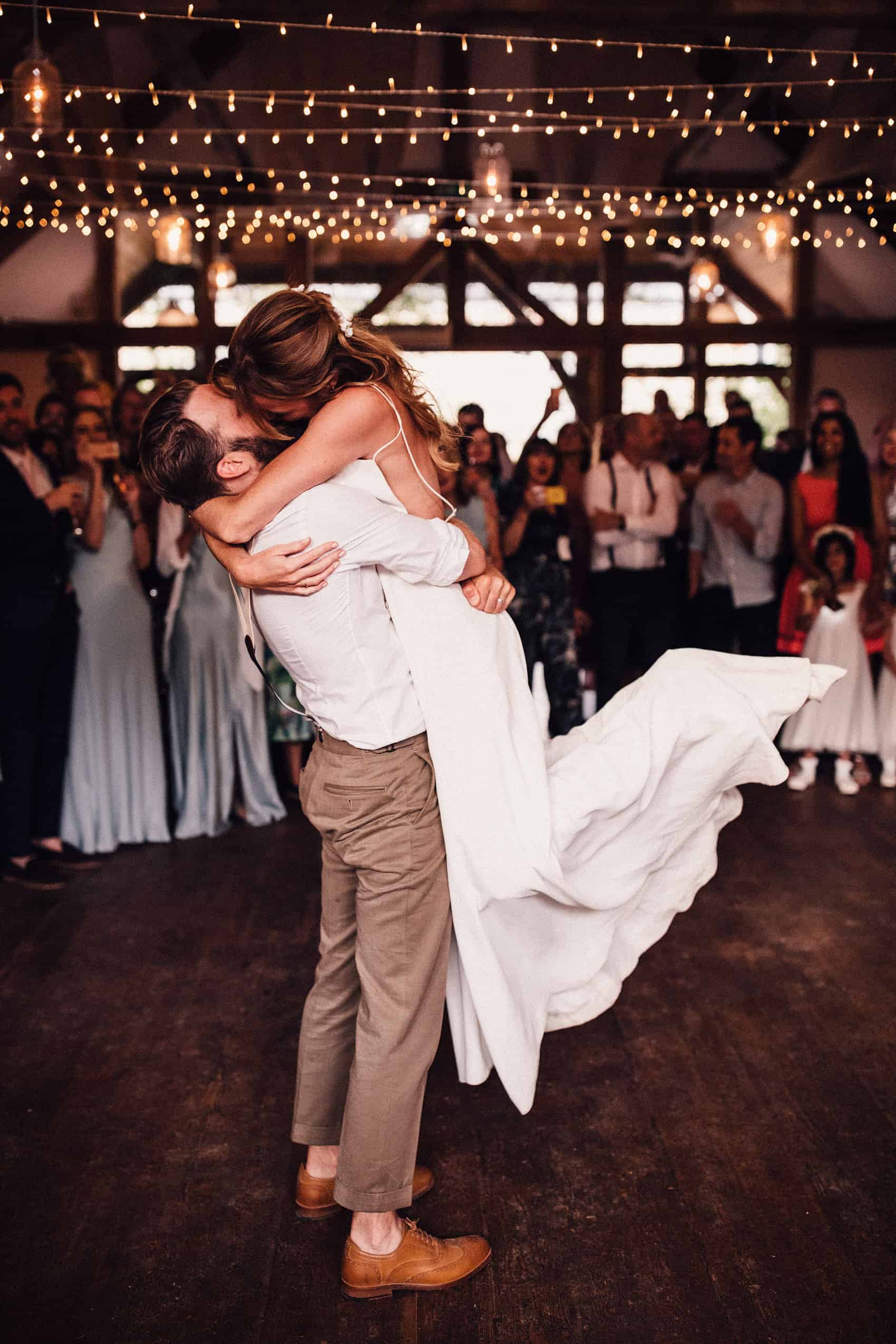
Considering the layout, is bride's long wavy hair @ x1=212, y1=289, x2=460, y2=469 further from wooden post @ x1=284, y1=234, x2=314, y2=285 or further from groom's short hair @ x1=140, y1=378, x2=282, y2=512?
wooden post @ x1=284, y1=234, x2=314, y2=285

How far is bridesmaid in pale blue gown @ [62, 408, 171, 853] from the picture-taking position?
4.11 meters

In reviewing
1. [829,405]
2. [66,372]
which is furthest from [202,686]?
[829,405]

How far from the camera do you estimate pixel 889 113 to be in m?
6.91

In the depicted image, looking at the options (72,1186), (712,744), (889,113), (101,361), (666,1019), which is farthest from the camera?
(101,361)

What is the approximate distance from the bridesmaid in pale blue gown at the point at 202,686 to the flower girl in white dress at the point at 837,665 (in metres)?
2.27

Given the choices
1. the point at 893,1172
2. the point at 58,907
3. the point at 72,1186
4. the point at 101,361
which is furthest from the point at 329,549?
the point at 101,361

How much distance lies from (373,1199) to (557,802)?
683mm

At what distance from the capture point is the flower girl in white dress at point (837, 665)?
16.1 ft

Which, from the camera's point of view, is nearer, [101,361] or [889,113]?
[889,113]

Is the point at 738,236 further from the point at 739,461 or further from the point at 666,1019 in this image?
the point at 666,1019

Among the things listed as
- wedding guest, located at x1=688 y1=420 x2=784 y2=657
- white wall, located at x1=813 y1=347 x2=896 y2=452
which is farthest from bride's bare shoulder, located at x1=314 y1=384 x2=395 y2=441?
white wall, located at x1=813 y1=347 x2=896 y2=452

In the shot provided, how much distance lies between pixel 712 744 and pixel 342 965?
725 mm

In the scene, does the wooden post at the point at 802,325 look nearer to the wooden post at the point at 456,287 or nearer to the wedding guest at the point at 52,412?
the wooden post at the point at 456,287

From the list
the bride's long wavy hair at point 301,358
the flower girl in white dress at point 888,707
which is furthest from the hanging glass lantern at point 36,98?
the flower girl in white dress at point 888,707
